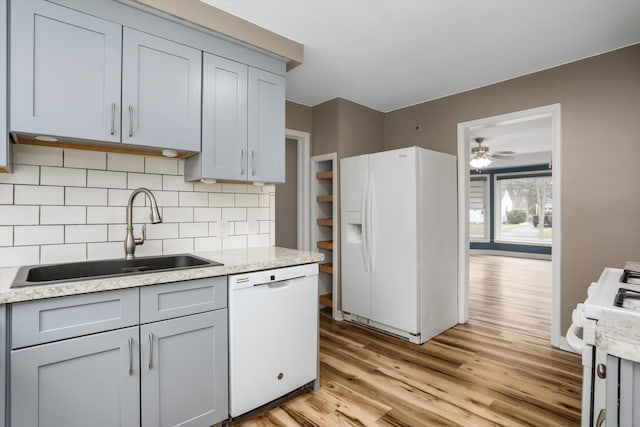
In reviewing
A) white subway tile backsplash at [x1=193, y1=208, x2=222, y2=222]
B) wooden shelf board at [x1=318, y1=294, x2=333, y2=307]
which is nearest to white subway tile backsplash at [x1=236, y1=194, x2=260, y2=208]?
white subway tile backsplash at [x1=193, y1=208, x2=222, y2=222]

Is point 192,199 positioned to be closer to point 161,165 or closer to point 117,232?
point 161,165

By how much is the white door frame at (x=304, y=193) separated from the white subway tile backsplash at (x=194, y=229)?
169 centimetres

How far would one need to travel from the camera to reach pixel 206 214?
243 cm

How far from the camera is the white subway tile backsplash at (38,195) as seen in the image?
1761 mm

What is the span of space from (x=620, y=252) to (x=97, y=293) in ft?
11.7

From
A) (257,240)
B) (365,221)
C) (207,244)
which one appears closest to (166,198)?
(207,244)

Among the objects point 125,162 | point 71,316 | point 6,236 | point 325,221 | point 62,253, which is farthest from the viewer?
point 325,221

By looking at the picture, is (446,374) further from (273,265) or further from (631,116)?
(631,116)

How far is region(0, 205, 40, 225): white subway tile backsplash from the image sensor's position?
172cm

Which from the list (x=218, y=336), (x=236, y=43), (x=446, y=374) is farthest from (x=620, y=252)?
(x=236, y=43)

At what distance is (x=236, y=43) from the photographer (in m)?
2.22

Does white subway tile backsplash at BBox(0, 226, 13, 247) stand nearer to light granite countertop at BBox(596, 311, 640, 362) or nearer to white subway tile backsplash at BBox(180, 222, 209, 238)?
white subway tile backsplash at BBox(180, 222, 209, 238)

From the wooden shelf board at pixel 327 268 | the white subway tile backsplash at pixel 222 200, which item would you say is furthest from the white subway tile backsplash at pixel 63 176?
the wooden shelf board at pixel 327 268

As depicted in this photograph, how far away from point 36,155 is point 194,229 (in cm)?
96
